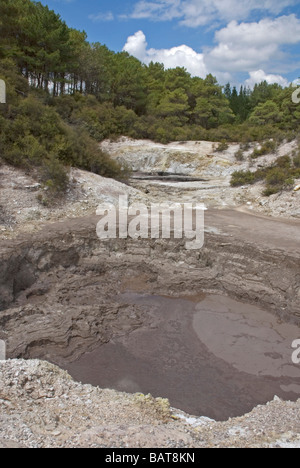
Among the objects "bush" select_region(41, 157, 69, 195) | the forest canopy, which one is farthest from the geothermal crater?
the forest canopy

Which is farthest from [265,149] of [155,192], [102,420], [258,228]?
[102,420]

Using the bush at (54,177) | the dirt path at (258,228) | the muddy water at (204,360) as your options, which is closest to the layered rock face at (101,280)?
the dirt path at (258,228)

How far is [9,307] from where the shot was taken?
7.97 m

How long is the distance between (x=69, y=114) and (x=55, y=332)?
21.0 metres

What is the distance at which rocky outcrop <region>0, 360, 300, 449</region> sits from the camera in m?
3.69

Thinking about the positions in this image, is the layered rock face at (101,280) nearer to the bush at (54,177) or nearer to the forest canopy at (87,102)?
the bush at (54,177)

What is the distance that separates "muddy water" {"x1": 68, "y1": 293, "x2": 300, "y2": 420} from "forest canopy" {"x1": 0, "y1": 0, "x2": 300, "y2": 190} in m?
9.18

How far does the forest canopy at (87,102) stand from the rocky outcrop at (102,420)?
34.1 feet

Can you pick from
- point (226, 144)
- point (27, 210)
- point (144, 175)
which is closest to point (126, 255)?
point (27, 210)

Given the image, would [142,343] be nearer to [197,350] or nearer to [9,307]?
[197,350]

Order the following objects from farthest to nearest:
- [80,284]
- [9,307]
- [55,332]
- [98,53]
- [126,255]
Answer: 1. [98,53]
2. [126,255]
3. [80,284]
4. [9,307]
5. [55,332]

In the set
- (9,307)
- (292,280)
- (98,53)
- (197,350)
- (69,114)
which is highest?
(98,53)

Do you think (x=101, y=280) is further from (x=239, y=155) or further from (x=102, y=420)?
(x=239, y=155)

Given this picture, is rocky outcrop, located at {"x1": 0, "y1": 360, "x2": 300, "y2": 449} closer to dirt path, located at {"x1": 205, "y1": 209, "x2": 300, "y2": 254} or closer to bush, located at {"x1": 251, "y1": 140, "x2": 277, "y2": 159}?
dirt path, located at {"x1": 205, "y1": 209, "x2": 300, "y2": 254}
